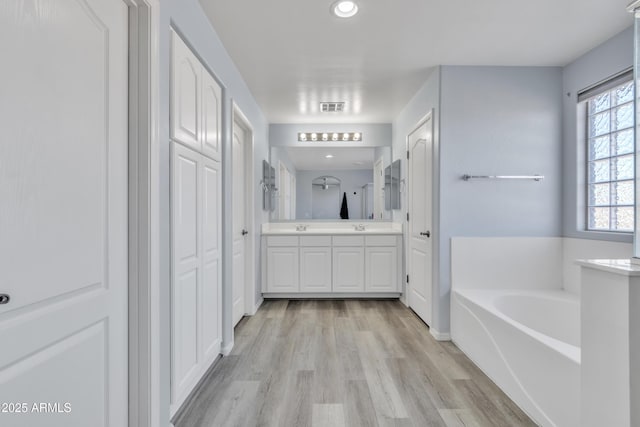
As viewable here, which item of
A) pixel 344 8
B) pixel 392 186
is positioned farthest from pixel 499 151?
pixel 344 8

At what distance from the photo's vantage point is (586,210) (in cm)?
249

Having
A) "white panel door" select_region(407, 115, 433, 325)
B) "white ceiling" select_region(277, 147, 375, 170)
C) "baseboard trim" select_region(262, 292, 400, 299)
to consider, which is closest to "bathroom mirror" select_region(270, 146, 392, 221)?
"white ceiling" select_region(277, 147, 375, 170)

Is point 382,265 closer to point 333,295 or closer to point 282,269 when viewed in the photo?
point 333,295

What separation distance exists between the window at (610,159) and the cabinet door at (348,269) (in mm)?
2116

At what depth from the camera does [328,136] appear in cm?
421

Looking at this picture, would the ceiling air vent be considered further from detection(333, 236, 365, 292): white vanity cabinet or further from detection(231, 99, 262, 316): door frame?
detection(333, 236, 365, 292): white vanity cabinet

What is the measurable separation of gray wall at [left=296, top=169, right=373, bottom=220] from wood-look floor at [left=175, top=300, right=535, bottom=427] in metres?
1.63

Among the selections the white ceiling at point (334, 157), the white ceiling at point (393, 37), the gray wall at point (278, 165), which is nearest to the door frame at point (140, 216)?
the white ceiling at point (393, 37)

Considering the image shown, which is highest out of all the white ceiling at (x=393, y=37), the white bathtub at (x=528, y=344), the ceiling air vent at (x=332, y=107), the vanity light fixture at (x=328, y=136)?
the white ceiling at (x=393, y=37)

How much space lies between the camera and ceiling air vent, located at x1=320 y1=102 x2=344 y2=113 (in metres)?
3.45
